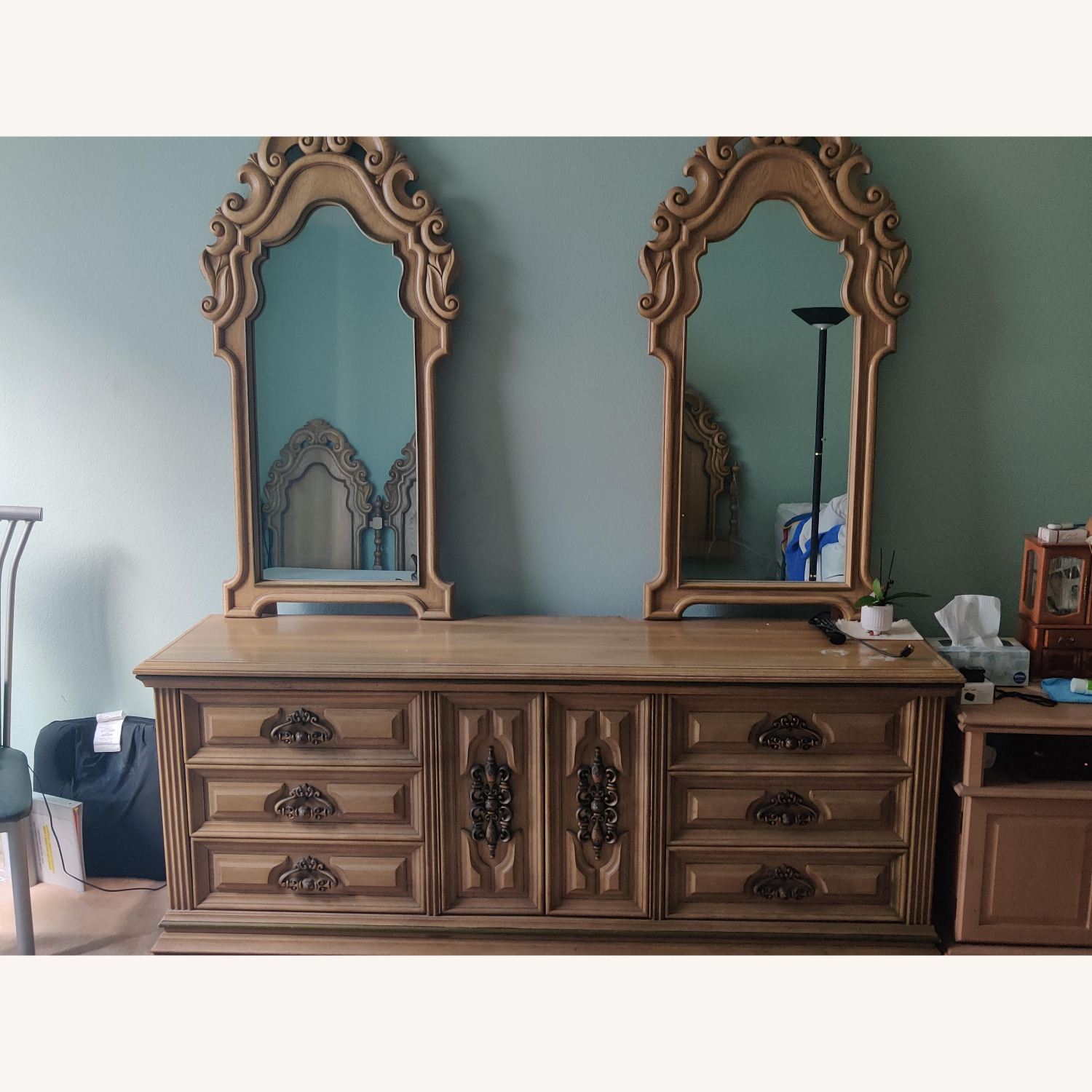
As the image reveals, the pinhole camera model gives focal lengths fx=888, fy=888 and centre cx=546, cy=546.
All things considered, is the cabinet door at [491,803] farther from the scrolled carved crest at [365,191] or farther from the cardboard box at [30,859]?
the cardboard box at [30,859]

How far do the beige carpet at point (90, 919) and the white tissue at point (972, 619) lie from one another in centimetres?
220

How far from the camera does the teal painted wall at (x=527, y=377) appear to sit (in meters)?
2.33

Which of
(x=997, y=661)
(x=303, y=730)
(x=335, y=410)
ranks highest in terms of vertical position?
(x=335, y=410)

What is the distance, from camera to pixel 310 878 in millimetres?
2158

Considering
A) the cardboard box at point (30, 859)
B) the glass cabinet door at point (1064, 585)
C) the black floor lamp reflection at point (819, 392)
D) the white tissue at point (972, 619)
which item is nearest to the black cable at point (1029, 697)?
the white tissue at point (972, 619)

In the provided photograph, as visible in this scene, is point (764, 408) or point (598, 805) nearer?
point (598, 805)

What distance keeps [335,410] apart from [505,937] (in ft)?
4.65

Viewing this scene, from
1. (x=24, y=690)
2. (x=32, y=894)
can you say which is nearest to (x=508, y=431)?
(x=24, y=690)

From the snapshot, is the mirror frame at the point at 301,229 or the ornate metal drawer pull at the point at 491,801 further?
the mirror frame at the point at 301,229

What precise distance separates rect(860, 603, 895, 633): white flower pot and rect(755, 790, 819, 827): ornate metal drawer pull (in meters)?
0.50

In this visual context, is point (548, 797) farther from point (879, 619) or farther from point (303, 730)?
point (879, 619)

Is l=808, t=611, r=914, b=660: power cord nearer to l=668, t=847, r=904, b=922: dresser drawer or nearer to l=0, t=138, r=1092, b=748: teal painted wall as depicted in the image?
l=0, t=138, r=1092, b=748: teal painted wall

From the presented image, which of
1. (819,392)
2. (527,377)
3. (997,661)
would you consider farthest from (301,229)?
(997,661)

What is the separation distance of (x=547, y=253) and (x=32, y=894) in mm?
2322
